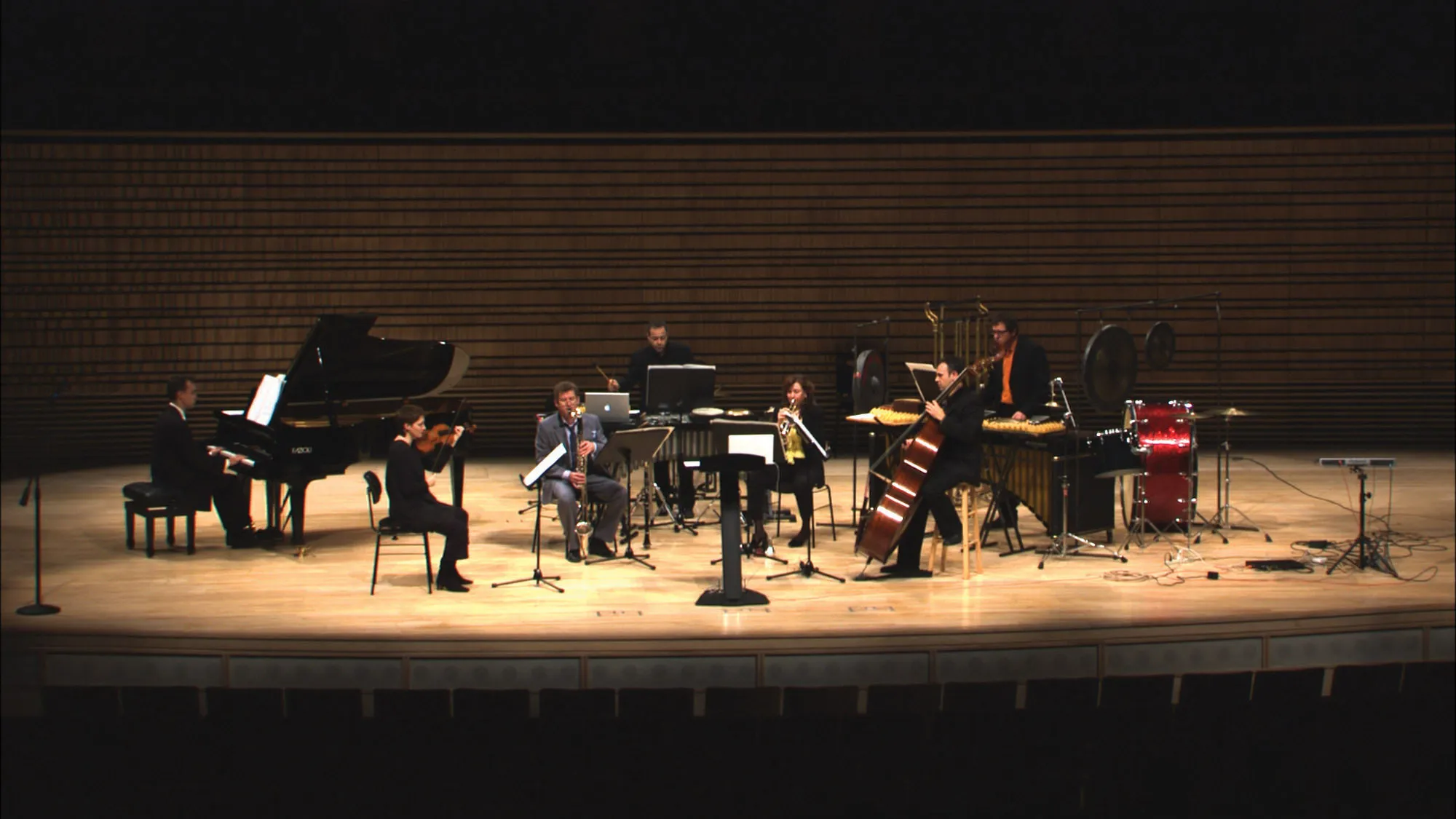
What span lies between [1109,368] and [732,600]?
3.15m

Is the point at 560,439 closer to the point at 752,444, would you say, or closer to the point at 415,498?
the point at 415,498

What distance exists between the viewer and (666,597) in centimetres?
656

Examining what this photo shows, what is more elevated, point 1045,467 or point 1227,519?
point 1045,467

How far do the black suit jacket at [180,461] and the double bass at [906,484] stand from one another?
404 cm

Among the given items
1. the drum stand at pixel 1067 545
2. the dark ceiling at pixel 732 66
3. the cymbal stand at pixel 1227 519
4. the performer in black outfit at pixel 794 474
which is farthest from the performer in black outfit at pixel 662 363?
the dark ceiling at pixel 732 66

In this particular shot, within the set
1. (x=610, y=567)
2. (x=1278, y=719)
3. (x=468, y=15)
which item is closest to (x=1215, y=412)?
(x=610, y=567)

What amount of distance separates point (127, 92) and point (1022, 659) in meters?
9.89

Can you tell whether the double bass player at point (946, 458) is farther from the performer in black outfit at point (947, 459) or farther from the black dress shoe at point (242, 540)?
the black dress shoe at point (242, 540)

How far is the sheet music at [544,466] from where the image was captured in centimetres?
686

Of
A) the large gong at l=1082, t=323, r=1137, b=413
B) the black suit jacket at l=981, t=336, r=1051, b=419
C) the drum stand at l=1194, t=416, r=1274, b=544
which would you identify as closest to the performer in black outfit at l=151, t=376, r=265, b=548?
the black suit jacket at l=981, t=336, r=1051, b=419

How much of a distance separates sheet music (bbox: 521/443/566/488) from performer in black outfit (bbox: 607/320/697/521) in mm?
1734

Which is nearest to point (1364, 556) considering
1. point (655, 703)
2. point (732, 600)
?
point (732, 600)

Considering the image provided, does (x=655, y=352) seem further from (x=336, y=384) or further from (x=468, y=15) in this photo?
(x=468, y=15)

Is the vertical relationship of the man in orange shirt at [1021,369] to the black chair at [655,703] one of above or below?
above
